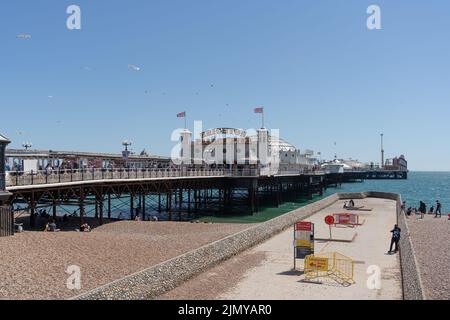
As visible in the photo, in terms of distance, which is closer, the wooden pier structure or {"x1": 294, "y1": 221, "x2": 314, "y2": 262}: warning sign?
{"x1": 294, "y1": 221, "x2": 314, "y2": 262}: warning sign

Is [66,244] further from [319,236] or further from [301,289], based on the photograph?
[319,236]

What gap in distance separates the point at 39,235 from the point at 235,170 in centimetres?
3520

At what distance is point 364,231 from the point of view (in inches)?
1252

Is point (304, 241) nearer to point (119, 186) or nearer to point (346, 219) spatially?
point (346, 219)

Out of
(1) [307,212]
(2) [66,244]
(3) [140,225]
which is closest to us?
(2) [66,244]

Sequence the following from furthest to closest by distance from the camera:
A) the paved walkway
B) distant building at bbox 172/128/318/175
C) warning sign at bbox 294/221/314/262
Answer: distant building at bbox 172/128/318/175
warning sign at bbox 294/221/314/262
the paved walkway

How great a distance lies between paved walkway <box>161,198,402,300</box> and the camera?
15.5 metres

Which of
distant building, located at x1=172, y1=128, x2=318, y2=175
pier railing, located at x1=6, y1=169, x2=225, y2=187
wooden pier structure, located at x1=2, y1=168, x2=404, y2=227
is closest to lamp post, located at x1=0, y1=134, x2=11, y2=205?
wooden pier structure, located at x1=2, y1=168, x2=404, y2=227

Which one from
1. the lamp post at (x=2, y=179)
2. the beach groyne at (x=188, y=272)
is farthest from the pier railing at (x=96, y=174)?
the beach groyne at (x=188, y=272)

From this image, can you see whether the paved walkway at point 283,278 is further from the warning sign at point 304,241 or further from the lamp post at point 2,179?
the lamp post at point 2,179

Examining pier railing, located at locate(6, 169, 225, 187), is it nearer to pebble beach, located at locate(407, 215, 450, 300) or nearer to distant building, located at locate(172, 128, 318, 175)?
distant building, located at locate(172, 128, 318, 175)

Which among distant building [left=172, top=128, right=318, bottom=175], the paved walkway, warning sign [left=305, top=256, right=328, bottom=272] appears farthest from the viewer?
distant building [left=172, top=128, right=318, bottom=175]

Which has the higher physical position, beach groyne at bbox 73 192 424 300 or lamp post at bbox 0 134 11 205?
lamp post at bbox 0 134 11 205

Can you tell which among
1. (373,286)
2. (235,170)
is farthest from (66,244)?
(235,170)
